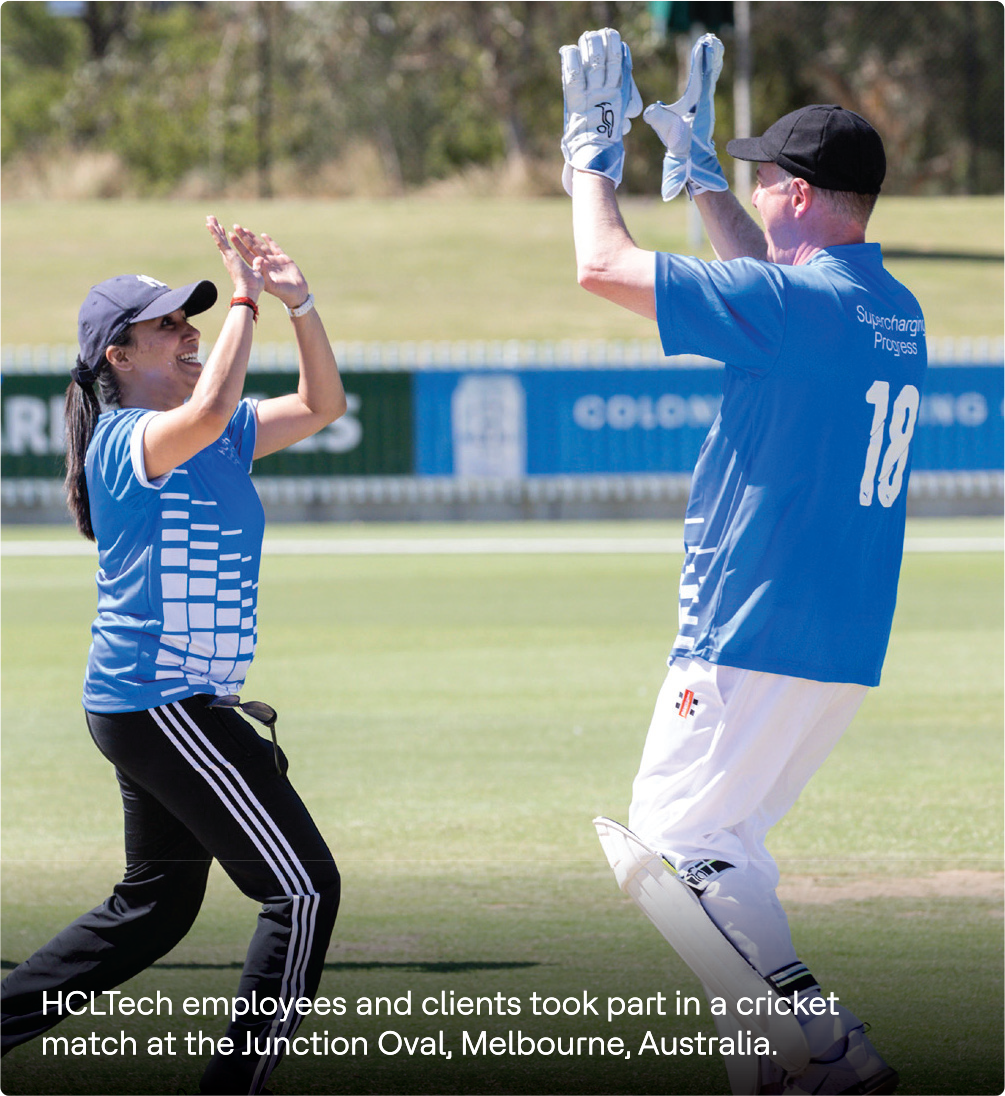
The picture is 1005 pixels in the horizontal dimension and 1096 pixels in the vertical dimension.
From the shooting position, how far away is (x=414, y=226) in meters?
34.0

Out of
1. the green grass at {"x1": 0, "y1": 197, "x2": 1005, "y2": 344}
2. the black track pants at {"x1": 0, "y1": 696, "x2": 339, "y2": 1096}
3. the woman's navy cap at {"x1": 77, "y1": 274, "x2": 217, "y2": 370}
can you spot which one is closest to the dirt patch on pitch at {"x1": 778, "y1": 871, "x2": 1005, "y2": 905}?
the black track pants at {"x1": 0, "y1": 696, "x2": 339, "y2": 1096}

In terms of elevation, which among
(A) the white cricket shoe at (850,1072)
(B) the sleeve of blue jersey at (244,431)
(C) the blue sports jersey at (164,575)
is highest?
(B) the sleeve of blue jersey at (244,431)

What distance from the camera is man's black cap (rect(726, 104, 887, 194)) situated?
3957 mm

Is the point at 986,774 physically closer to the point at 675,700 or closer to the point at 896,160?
the point at 675,700

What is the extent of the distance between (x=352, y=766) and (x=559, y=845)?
1.75 metres

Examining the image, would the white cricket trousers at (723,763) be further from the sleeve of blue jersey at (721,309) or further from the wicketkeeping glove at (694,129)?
the wicketkeeping glove at (694,129)

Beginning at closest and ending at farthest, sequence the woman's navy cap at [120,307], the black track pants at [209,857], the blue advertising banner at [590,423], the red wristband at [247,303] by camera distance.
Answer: the black track pants at [209,857], the red wristband at [247,303], the woman's navy cap at [120,307], the blue advertising banner at [590,423]

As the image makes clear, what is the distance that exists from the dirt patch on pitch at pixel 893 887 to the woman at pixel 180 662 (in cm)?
250

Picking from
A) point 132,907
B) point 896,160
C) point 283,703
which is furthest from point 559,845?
point 896,160

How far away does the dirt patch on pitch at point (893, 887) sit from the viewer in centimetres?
599

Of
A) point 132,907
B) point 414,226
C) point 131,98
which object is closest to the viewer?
point 132,907

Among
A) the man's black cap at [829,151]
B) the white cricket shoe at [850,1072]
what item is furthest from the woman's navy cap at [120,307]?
the white cricket shoe at [850,1072]

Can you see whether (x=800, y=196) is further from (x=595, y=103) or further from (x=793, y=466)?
(x=793, y=466)

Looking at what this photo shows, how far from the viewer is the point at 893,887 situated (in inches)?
241
